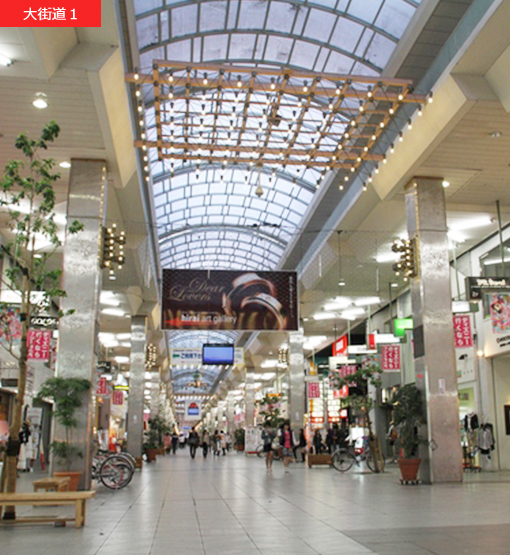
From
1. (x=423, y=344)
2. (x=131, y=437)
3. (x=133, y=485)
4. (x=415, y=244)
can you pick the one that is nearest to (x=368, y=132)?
(x=415, y=244)

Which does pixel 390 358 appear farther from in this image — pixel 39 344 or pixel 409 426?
pixel 39 344

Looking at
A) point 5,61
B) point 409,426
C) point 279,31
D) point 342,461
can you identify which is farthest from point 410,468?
point 5,61

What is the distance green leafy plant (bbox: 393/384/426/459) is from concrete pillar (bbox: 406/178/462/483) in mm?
184

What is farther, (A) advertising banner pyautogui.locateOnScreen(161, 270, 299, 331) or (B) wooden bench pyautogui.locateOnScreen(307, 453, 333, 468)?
(B) wooden bench pyautogui.locateOnScreen(307, 453, 333, 468)

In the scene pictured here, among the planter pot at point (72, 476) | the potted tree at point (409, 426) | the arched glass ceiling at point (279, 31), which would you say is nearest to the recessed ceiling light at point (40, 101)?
the arched glass ceiling at point (279, 31)

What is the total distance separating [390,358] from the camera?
22281 mm

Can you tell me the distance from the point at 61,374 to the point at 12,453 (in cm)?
392

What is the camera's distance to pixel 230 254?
1309 inches

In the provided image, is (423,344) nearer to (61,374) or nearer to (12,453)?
(61,374)

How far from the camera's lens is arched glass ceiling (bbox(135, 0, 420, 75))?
536 inches

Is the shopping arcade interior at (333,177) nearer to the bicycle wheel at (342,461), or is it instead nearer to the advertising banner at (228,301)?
the advertising banner at (228,301)

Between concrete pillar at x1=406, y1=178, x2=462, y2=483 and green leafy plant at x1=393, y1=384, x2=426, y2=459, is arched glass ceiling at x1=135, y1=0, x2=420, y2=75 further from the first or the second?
green leafy plant at x1=393, y1=384, x2=426, y2=459

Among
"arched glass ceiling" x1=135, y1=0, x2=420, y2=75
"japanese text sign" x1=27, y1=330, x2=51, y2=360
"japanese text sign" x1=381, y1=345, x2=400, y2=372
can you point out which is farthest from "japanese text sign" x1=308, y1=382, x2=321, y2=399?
"arched glass ceiling" x1=135, y1=0, x2=420, y2=75

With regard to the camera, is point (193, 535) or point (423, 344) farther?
point (423, 344)
